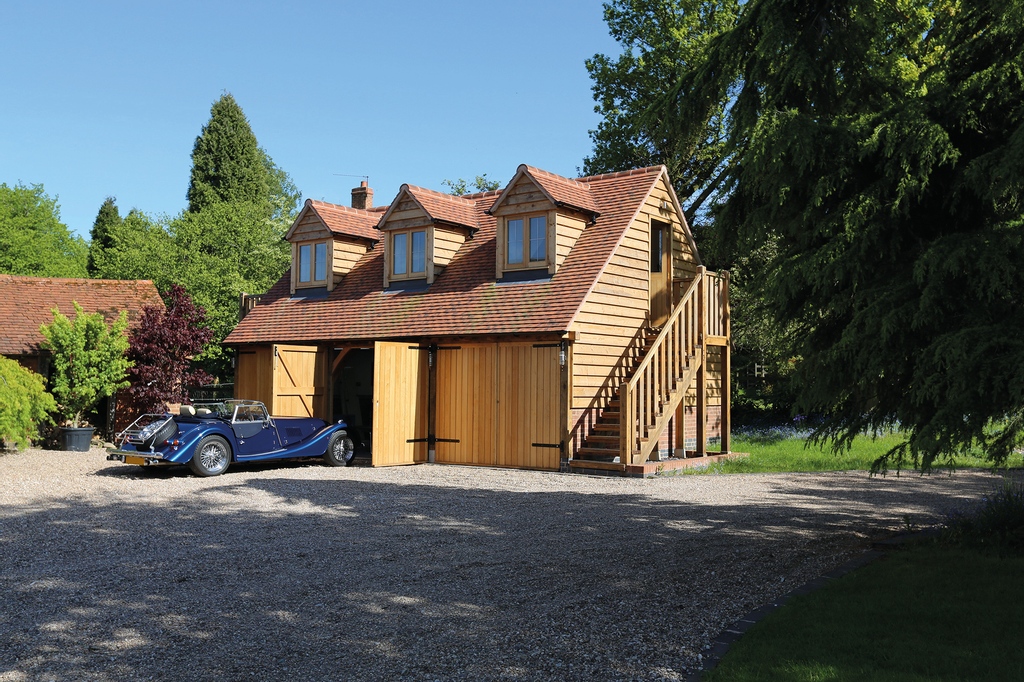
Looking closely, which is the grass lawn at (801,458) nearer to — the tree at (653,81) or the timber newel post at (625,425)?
the timber newel post at (625,425)

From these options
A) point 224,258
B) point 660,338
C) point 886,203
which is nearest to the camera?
point 886,203

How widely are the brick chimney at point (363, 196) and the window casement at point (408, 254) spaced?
20.4 feet

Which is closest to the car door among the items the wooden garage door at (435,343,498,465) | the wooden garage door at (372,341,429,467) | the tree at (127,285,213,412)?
the wooden garage door at (372,341,429,467)

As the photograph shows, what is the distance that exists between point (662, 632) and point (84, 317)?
18.4 metres

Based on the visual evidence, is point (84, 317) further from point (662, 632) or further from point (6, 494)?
point (662, 632)

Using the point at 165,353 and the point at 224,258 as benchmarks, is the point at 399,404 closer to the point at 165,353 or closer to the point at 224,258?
the point at 165,353

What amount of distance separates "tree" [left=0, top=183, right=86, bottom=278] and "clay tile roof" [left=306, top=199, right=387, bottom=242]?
102 feet

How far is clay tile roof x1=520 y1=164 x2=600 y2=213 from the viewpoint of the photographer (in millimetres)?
17500

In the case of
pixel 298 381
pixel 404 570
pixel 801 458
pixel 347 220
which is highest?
pixel 347 220

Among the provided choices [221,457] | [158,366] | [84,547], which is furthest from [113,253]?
[84,547]

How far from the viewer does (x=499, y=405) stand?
666 inches

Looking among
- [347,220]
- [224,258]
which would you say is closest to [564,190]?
[347,220]

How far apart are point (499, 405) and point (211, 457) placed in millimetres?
5235

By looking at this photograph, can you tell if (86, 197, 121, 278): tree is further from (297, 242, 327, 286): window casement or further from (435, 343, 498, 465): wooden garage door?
(435, 343, 498, 465): wooden garage door
